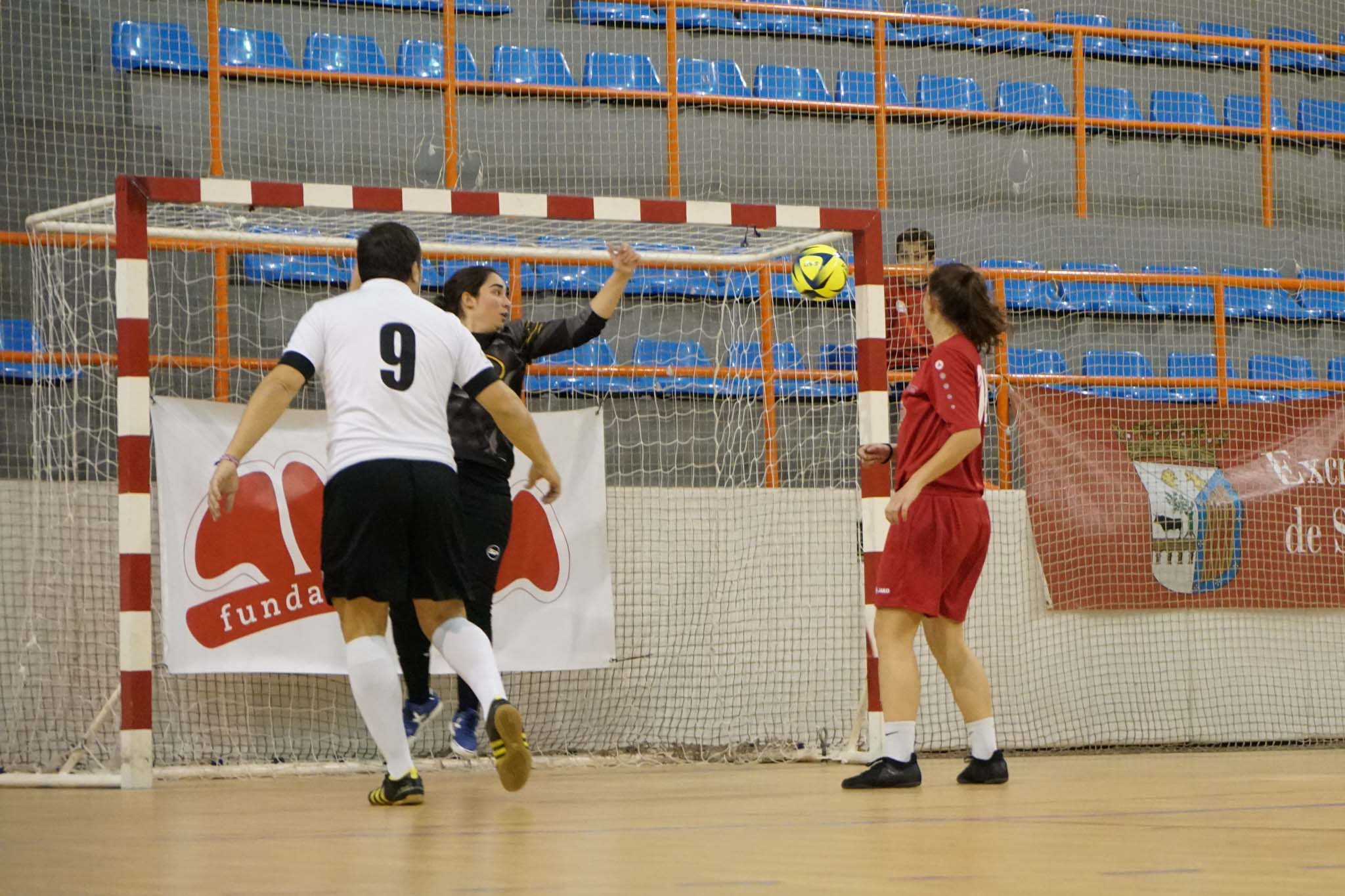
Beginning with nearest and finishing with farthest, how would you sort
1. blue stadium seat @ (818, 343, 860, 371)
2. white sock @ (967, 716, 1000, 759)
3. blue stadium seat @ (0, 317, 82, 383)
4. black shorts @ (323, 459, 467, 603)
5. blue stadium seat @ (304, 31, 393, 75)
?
black shorts @ (323, 459, 467, 603), white sock @ (967, 716, 1000, 759), blue stadium seat @ (0, 317, 82, 383), blue stadium seat @ (818, 343, 860, 371), blue stadium seat @ (304, 31, 393, 75)

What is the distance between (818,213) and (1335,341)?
7.30 metres

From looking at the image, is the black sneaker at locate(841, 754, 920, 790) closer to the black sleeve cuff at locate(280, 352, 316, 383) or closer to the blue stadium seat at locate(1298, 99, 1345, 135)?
the black sleeve cuff at locate(280, 352, 316, 383)

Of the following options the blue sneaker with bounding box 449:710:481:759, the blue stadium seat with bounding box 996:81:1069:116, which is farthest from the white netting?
the blue stadium seat with bounding box 996:81:1069:116

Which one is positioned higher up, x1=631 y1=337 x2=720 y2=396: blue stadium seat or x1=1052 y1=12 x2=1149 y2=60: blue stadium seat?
x1=1052 y1=12 x2=1149 y2=60: blue stadium seat

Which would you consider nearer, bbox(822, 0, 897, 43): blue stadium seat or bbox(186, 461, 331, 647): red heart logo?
bbox(186, 461, 331, 647): red heart logo

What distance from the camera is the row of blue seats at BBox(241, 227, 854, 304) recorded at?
898 cm

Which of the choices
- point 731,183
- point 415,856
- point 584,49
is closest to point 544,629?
point 415,856

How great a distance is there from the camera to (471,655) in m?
4.96

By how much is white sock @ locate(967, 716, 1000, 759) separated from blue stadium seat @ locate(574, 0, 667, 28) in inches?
332

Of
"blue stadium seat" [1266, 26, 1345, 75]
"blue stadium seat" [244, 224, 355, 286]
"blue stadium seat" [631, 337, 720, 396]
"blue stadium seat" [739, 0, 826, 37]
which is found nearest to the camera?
"blue stadium seat" [631, 337, 720, 396]

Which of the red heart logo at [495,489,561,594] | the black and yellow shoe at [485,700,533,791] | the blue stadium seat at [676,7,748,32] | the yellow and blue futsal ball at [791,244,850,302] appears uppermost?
the blue stadium seat at [676,7,748,32]

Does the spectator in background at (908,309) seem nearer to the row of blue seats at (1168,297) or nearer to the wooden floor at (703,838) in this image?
the row of blue seats at (1168,297)

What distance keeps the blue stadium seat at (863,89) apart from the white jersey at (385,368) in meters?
8.55

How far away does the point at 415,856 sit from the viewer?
3441 millimetres
